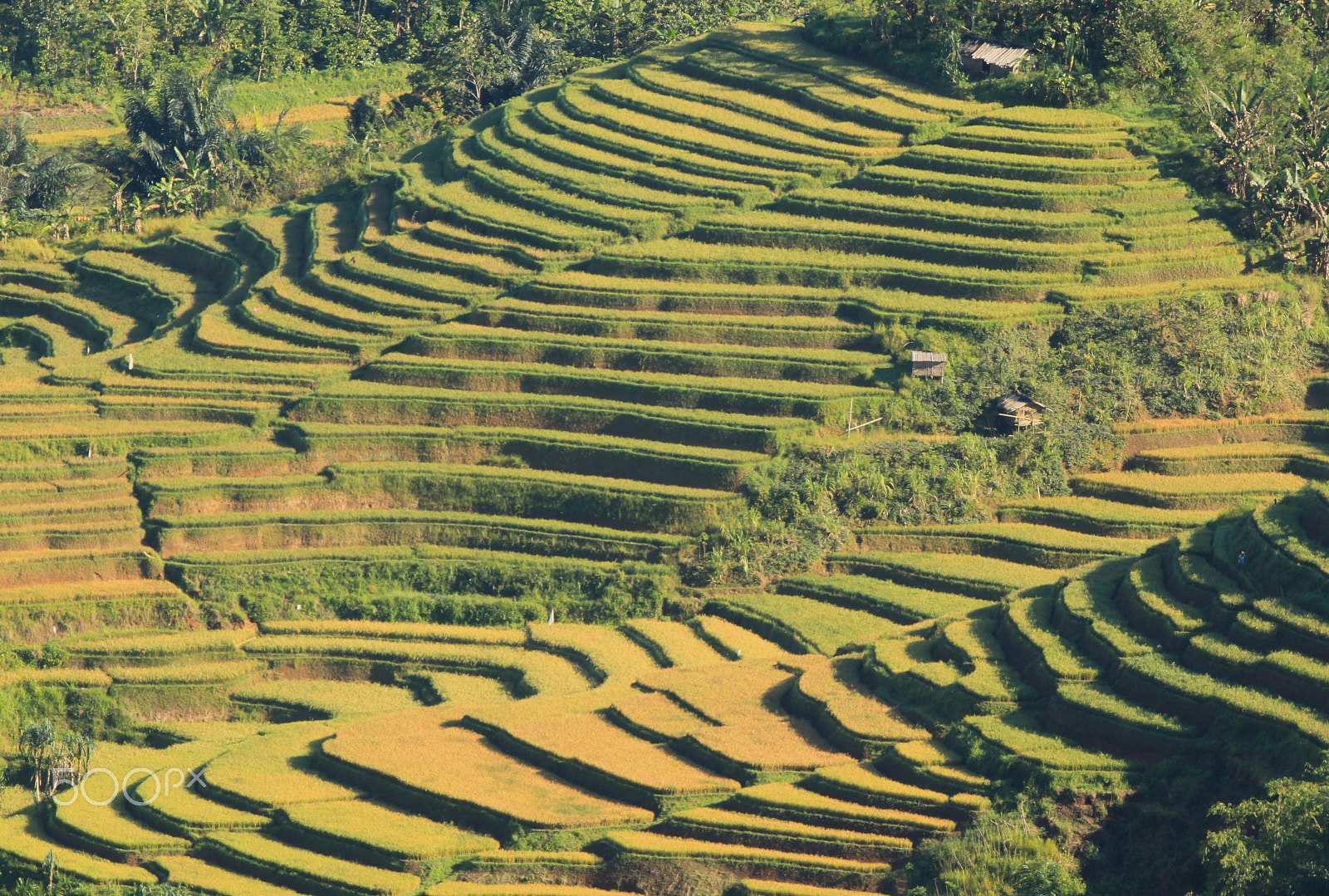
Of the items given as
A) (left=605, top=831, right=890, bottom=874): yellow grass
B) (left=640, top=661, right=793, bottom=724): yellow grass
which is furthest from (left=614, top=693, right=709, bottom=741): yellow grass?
(left=605, top=831, right=890, bottom=874): yellow grass

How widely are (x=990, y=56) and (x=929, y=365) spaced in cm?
1346

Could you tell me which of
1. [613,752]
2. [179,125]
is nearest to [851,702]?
[613,752]

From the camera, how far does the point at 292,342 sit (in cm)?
4166

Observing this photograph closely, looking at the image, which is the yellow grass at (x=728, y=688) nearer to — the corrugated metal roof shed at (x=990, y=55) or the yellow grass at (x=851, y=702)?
the yellow grass at (x=851, y=702)

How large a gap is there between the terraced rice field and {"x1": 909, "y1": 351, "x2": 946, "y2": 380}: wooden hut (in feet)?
3.16

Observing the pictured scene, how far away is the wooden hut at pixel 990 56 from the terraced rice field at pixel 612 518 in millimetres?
1716

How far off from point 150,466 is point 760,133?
19.5 meters

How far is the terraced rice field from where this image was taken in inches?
1020

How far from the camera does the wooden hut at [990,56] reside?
154 feet

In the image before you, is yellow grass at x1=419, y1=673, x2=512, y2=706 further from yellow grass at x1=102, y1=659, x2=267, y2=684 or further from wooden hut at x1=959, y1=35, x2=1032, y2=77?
wooden hut at x1=959, y1=35, x2=1032, y2=77

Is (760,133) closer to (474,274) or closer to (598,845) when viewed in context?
(474,274)

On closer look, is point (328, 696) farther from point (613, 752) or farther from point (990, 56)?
point (990, 56)

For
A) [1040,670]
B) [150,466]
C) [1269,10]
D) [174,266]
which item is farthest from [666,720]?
[1269,10]

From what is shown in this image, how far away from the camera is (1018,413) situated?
37188 mm
